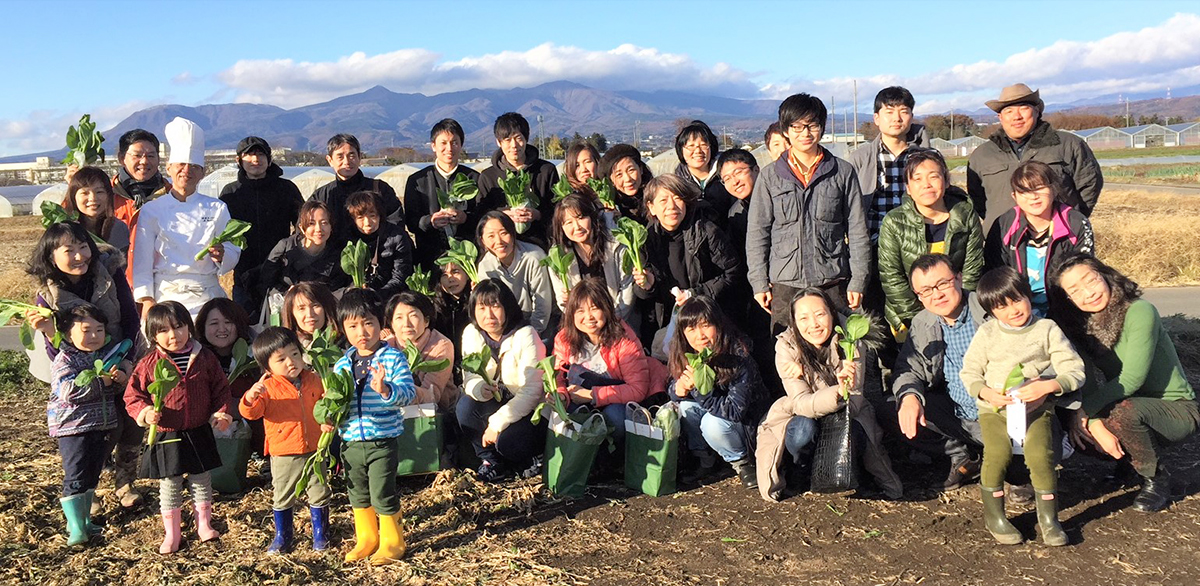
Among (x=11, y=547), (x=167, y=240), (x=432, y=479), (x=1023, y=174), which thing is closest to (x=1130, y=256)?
(x=1023, y=174)

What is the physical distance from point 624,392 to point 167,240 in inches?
112

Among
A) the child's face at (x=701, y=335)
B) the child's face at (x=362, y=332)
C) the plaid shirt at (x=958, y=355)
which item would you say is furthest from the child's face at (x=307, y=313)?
the plaid shirt at (x=958, y=355)

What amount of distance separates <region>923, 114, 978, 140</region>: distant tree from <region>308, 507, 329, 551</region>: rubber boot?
8360cm

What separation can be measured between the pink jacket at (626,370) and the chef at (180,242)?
2145mm

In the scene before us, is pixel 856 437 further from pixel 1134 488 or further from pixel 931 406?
pixel 1134 488

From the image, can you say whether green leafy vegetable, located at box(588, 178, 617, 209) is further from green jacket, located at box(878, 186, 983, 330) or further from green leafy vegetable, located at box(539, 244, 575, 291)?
green jacket, located at box(878, 186, 983, 330)

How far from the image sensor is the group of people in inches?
170

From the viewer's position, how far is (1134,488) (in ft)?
15.6

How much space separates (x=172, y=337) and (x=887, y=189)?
4201 mm

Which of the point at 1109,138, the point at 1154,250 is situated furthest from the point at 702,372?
the point at 1109,138

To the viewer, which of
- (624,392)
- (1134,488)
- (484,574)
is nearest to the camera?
(484,574)

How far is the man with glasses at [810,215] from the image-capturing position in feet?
17.4

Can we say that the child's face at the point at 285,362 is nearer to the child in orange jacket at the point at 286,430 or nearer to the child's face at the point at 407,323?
the child in orange jacket at the point at 286,430

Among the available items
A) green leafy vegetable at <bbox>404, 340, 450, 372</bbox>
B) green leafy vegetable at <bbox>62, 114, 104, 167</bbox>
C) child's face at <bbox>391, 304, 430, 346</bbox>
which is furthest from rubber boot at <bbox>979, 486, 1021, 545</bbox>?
green leafy vegetable at <bbox>62, 114, 104, 167</bbox>
